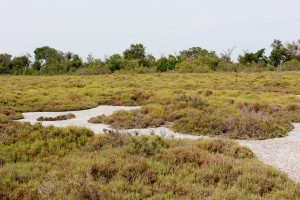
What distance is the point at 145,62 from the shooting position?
214 ft

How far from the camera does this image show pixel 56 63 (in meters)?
67.9

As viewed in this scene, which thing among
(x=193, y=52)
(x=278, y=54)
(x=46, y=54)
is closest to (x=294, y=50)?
(x=278, y=54)

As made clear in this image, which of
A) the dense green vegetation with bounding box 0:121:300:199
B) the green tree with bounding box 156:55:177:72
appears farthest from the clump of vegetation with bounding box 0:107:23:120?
the green tree with bounding box 156:55:177:72

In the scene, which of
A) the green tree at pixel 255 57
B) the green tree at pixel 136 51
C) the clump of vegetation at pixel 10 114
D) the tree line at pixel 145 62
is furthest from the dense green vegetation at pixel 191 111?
the green tree at pixel 136 51

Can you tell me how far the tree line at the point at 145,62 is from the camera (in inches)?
2215

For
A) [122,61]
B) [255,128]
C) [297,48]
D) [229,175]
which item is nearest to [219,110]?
[255,128]

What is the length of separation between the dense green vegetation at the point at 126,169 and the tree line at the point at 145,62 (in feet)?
147

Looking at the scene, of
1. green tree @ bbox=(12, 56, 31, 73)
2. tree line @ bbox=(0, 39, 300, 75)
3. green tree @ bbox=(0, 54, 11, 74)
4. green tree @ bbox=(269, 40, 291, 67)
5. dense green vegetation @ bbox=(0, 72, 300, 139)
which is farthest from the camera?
green tree @ bbox=(12, 56, 31, 73)

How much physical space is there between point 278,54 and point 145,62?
2362 cm

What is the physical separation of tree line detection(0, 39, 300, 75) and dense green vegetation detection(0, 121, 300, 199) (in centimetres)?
4469

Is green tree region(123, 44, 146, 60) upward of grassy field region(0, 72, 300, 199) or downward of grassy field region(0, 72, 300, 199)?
upward

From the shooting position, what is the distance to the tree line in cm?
5625

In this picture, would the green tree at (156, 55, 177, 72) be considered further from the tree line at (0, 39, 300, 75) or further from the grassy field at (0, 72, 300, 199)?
the grassy field at (0, 72, 300, 199)

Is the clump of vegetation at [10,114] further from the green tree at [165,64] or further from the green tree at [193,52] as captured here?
the green tree at [193,52]
